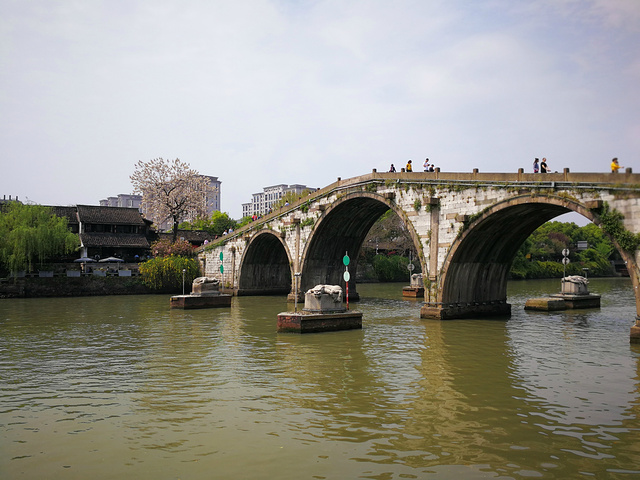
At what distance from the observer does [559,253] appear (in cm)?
8781

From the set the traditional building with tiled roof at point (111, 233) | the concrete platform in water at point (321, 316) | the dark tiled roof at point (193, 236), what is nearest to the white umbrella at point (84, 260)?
the traditional building with tiled roof at point (111, 233)

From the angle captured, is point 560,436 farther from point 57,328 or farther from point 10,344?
point 57,328

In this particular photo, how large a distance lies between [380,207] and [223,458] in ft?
101

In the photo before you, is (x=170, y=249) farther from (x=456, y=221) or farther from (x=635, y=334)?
(x=635, y=334)

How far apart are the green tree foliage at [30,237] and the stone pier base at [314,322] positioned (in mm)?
30241

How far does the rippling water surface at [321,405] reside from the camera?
880 centimetres

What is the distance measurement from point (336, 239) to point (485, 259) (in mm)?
14617

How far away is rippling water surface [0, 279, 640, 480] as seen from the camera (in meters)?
8.80

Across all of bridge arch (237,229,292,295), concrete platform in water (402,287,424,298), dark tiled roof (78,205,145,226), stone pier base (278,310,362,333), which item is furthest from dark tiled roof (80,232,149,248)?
stone pier base (278,310,362,333)

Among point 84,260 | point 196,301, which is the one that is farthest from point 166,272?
point 196,301

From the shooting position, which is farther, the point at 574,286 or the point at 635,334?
the point at 574,286

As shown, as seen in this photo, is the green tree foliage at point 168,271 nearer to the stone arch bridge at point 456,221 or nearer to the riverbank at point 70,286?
the riverbank at point 70,286

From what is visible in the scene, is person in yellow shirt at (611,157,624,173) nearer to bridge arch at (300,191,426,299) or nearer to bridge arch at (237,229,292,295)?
bridge arch at (300,191,426,299)

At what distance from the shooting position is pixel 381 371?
1577 centimetres
